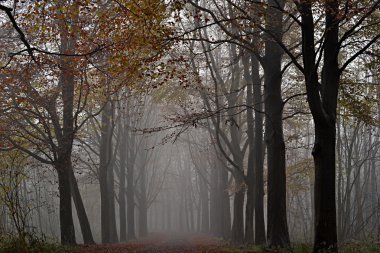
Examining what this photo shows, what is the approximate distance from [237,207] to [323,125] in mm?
12143

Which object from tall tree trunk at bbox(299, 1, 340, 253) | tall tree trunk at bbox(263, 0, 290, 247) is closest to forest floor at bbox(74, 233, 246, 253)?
tall tree trunk at bbox(263, 0, 290, 247)

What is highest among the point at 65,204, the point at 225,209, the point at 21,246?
the point at 65,204

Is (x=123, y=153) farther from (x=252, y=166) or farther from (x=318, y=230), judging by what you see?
(x=318, y=230)

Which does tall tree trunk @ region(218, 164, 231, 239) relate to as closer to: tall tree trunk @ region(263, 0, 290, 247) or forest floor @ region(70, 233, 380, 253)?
forest floor @ region(70, 233, 380, 253)

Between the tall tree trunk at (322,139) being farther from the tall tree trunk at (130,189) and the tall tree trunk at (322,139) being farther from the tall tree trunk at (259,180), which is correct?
the tall tree trunk at (130,189)

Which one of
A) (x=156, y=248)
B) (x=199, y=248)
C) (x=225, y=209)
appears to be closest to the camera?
(x=199, y=248)

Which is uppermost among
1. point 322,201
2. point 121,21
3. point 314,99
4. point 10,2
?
point 10,2

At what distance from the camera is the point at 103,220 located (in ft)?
70.3

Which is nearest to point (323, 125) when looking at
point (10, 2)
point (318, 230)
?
point (318, 230)

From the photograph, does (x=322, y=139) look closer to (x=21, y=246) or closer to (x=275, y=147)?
(x=275, y=147)

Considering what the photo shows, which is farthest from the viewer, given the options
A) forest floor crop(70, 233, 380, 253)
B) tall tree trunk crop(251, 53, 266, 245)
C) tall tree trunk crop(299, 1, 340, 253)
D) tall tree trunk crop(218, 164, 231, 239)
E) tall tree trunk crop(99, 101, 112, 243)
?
tall tree trunk crop(218, 164, 231, 239)

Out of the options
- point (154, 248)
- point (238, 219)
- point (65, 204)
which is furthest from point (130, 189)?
point (65, 204)

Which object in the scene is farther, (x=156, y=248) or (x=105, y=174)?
(x=105, y=174)

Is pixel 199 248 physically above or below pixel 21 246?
below
